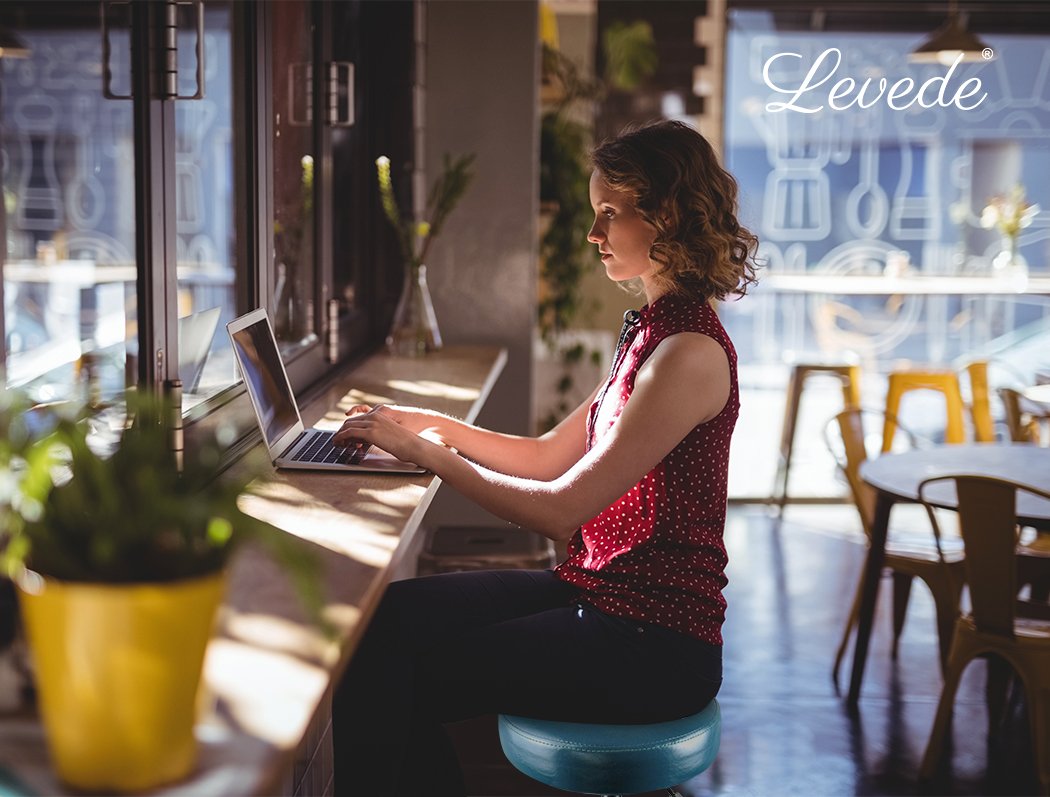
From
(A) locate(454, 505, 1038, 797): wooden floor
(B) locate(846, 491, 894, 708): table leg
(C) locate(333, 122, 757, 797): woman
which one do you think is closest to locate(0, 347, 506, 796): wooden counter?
(C) locate(333, 122, 757, 797): woman

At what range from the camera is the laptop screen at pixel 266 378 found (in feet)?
6.33

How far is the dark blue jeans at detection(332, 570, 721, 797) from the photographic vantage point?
1.84 m

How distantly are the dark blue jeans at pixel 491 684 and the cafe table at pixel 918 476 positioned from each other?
5.02 feet

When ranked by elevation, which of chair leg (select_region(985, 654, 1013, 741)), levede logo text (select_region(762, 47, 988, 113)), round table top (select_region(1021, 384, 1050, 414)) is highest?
levede logo text (select_region(762, 47, 988, 113))

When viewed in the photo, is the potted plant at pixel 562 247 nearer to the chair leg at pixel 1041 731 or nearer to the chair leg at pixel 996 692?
the chair leg at pixel 996 692

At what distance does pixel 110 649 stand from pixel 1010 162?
6.44 meters

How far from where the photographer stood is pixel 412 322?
136 inches

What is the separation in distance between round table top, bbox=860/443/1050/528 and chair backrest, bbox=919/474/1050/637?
0.07m

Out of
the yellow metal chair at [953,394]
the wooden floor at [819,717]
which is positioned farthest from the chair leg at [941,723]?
the yellow metal chair at [953,394]

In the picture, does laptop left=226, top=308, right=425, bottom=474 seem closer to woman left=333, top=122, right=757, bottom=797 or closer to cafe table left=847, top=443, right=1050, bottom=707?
woman left=333, top=122, right=757, bottom=797

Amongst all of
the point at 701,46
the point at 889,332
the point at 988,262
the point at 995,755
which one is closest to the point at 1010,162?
the point at 988,262

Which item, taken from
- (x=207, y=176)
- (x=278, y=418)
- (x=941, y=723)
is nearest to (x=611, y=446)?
(x=278, y=418)

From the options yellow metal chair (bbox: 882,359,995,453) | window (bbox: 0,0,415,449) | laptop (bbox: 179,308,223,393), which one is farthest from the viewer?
yellow metal chair (bbox: 882,359,995,453)

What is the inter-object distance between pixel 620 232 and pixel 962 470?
1862 millimetres
